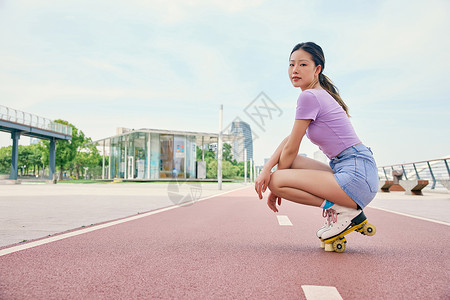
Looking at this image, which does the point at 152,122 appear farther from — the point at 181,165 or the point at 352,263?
the point at 352,263

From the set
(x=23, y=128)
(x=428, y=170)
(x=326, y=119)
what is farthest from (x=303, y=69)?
(x=23, y=128)

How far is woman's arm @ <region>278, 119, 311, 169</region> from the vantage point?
124 inches

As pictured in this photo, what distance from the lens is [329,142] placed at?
3240mm

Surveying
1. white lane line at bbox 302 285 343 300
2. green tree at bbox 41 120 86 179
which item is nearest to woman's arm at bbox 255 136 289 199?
white lane line at bbox 302 285 343 300

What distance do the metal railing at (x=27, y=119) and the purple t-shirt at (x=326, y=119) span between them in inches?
1442

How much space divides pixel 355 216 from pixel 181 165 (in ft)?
145

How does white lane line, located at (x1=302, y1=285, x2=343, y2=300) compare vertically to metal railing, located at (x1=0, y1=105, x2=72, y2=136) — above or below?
below

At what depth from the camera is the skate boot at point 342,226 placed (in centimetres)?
322

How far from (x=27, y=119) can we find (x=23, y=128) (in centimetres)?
104

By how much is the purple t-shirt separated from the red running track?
0.99m

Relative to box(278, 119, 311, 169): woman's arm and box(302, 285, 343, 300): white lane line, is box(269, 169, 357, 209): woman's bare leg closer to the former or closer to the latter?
box(278, 119, 311, 169): woman's arm

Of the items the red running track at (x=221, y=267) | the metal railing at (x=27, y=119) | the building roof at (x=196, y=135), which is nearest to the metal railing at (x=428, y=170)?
the red running track at (x=221, y=267)

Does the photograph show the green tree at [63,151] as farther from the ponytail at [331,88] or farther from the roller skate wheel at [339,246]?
the roller skate wheel at [339,246]

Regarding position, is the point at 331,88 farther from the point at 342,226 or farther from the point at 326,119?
the point at 342,226
